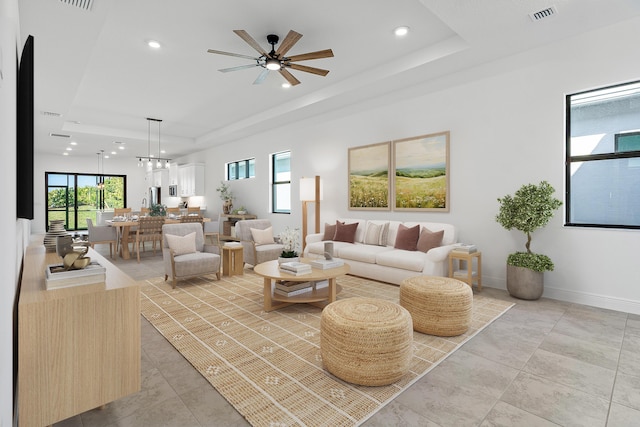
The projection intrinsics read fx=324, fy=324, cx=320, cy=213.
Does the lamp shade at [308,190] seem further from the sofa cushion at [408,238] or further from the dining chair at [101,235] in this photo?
the dining chair at [101,235]

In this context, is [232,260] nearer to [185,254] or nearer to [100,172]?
[185,254]

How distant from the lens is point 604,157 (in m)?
3.63

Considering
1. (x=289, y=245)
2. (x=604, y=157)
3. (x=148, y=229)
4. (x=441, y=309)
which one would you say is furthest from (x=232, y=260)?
(x=604, y=157)

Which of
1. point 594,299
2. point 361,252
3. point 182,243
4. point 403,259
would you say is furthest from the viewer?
point 361,252

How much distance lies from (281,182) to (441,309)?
583cm

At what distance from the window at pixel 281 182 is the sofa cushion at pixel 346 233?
241 centimetres

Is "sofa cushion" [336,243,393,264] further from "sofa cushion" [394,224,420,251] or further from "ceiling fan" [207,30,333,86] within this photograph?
"ceiling fan" [207,30,333,86]

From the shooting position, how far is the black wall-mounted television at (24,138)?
168 centimetres

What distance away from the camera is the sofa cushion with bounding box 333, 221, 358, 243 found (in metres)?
5.65

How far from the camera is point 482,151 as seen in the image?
4.56 m

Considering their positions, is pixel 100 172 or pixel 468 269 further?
pixel 100 172

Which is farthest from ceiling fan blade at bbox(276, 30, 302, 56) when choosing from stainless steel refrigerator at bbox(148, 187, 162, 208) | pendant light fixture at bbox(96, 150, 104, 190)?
pendant light fixture at bbox(96, 150, 104, 190)

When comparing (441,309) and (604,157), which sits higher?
(604,157)

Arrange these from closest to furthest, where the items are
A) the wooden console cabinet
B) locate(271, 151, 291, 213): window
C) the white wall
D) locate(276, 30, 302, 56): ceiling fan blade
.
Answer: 1. the wooden console cabinet
2. locate(276, 30, 302, 56): ceiling fan blade
3. the white wall
4. locate(271, 151, 291, 213): window
